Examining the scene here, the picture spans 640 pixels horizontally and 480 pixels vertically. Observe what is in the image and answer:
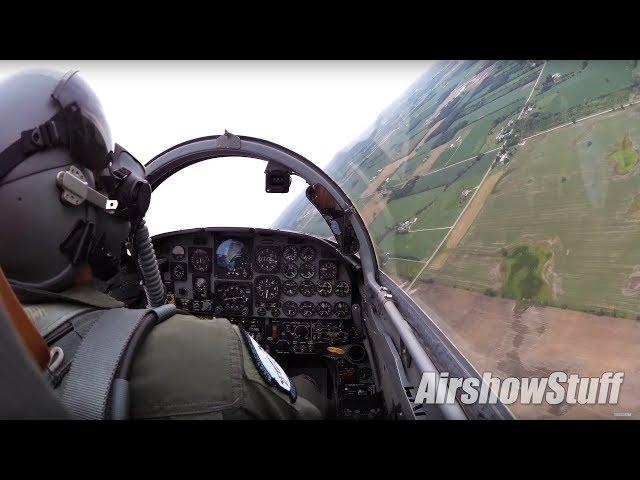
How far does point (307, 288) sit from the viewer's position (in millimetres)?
3340

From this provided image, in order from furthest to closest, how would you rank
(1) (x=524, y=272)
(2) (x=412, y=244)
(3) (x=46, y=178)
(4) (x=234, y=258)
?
(4) (x=234, y=258), (2) (x=412, y=244), (1) (x=524, y=272), (3) (x=46, y=178)

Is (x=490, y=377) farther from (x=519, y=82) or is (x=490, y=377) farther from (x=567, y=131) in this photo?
(x=519, y=82)

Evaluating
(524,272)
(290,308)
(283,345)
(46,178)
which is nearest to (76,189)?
(46,178)

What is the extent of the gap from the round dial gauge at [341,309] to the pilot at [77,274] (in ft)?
7.37

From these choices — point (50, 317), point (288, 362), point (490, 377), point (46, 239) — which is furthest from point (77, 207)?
point (288, 362)

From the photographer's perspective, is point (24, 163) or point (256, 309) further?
point (256, 309)

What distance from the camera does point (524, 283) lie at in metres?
1.81

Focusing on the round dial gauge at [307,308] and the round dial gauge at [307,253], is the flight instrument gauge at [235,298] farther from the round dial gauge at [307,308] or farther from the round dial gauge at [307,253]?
the round dial gauge at [307,253]

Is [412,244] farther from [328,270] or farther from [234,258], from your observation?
[234,258]

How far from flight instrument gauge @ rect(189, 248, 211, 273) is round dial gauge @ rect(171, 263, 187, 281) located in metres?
0.09

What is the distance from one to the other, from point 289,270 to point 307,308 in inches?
15.9

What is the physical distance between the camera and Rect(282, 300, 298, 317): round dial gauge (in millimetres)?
3365

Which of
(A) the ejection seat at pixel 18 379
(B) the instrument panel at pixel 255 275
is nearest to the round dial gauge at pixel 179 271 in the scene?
(B) the instrument panel at pixel 255 275

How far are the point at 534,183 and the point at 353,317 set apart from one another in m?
1.86
